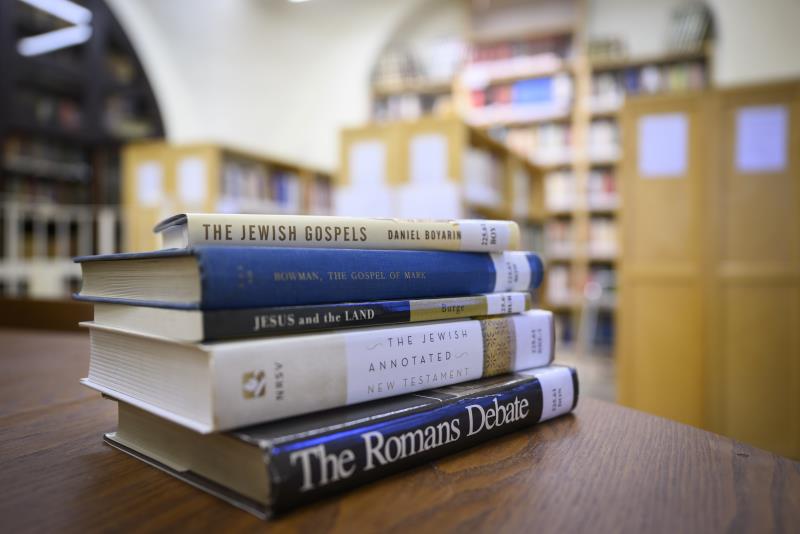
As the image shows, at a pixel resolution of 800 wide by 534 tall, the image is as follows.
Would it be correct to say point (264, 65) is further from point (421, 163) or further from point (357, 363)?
point (357, 363)

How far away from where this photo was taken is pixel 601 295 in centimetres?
470

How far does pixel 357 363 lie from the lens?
0.39 meters

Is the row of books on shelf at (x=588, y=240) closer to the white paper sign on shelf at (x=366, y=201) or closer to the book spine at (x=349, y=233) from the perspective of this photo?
the white paper sign on shelf at (x=366, y=201)

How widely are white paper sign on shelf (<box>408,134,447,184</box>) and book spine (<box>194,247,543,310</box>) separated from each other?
8.25ft

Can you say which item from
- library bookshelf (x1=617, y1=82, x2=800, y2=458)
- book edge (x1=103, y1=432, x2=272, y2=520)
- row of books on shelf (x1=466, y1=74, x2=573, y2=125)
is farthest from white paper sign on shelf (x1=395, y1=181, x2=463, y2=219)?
book edge (x1=103, y1=432, x2=272, y2=520)

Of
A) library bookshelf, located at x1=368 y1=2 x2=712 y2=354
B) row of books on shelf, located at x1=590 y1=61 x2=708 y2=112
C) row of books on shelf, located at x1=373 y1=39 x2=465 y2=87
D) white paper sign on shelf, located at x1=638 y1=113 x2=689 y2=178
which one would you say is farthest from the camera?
row of books on shelf, located at x1=373 y1=39 x2=465 y2=87

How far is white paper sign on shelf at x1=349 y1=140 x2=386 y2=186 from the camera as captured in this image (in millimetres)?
3150

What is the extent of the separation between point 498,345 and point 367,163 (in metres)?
2.77

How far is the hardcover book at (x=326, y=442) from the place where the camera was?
0.32m

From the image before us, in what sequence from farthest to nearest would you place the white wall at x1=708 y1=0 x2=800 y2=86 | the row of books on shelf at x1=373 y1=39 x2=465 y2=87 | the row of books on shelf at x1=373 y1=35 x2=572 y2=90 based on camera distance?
the row of books on shelf at x1=373 y1=39 x2=465 y2=87 → the row of books on shelf at x1=373 y1=35 x2=572 y2=90 → the white wall at x1=708 y1=0 x2=800 y2=86

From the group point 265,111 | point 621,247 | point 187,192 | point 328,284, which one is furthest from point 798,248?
point 265,111

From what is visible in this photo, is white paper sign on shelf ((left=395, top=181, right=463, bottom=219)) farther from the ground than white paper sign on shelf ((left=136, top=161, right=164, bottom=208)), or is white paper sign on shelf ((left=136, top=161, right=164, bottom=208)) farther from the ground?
white paper sign on shelf ((left=136, top=161, right=164, bottom=208))

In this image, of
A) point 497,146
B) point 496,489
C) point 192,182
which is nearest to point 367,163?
point 497,146

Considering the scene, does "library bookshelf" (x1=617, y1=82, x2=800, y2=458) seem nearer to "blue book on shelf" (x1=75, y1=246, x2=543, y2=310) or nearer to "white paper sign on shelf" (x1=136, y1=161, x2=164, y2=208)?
"blue book on shelf" (x1=75, y1=246, x2=543, y2=310)
